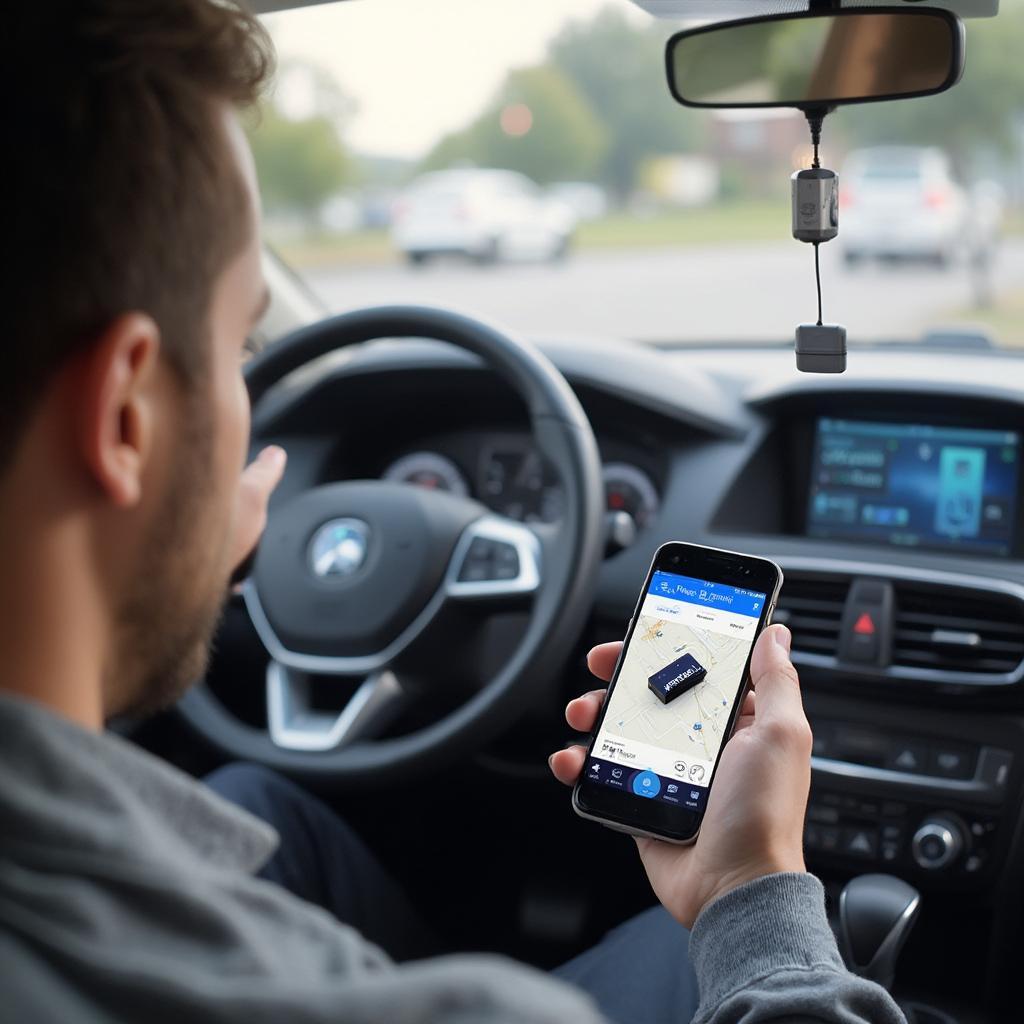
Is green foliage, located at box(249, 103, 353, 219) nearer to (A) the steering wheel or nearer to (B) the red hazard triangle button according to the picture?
(A) the steering wheel

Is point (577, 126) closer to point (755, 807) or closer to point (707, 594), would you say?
point (707, 594)

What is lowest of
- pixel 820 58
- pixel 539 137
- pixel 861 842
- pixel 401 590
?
pixel 861 842

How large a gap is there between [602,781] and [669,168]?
9.44 metres

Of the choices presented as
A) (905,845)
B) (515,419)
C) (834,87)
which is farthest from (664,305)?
(834,87)

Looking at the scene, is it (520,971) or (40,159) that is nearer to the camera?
(520,971)

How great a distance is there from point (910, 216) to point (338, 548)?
5.41m

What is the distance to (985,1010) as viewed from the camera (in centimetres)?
234

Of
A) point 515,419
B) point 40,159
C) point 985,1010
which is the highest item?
point 40,159

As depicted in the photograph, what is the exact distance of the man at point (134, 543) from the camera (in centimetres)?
71

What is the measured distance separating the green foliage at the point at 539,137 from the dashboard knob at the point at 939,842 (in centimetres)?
1004

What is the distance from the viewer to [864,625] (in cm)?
230

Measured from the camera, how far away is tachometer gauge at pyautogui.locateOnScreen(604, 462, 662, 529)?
2.64 m

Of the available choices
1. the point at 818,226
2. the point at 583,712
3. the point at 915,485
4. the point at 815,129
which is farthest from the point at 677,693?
the point at 915,485

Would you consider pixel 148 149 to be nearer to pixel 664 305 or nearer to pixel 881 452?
pixel 881 452
